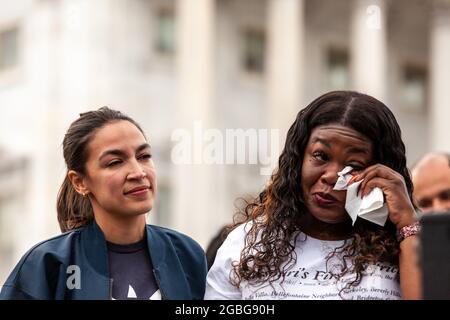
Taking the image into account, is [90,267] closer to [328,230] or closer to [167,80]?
[328,230]

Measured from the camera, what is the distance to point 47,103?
33406mm

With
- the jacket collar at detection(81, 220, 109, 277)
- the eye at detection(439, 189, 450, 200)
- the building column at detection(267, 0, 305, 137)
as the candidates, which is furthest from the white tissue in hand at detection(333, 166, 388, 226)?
the building column at detection(267, 0, 305, 137)

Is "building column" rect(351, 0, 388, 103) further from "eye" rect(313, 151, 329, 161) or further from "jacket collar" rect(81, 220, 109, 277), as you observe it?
"eye" rect(313, 151, 329, 161)

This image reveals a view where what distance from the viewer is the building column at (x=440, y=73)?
124 feet

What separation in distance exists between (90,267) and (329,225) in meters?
0.96

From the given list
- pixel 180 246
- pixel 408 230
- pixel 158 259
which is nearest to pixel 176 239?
pixel 180 246

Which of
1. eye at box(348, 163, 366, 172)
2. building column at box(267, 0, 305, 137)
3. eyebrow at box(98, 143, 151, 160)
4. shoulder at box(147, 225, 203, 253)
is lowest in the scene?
shoulder at box(147, 225, 203, 253)

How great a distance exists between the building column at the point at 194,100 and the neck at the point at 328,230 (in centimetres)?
2554

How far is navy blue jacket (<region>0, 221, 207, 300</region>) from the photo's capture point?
4301 millimetres

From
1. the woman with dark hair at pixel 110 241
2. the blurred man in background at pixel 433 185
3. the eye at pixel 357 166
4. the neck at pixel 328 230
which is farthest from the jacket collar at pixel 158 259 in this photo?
the blurred man in background at pixel 433 185

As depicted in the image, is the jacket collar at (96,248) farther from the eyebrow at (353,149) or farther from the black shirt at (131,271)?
the eyebrow at (353,149)

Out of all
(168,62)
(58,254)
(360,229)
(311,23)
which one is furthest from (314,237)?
(311,23)

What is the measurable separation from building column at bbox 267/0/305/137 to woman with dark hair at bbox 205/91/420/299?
96.3 ft

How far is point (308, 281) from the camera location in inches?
166
